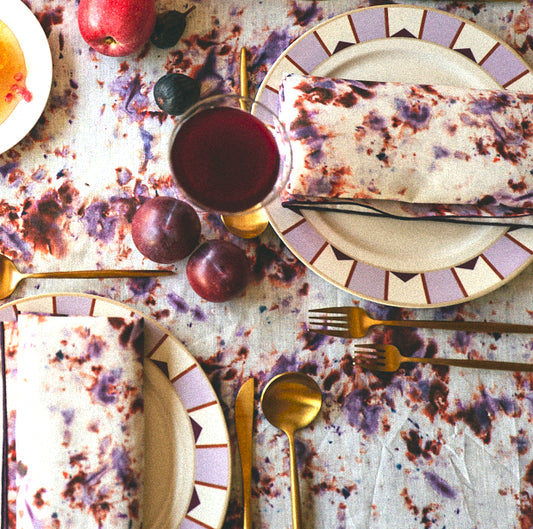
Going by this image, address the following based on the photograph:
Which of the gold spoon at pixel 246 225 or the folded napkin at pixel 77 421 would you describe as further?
the gold spoon at pixel 246 225

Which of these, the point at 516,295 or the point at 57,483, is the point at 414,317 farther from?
the point at 57,483

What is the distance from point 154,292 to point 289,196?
25cm

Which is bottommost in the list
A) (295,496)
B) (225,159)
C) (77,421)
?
(295,496)

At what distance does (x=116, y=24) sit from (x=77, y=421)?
0.54 metres

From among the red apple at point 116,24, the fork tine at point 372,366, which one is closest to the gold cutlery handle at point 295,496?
the fork tine at point 372,366

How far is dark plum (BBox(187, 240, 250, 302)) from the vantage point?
2.38ft

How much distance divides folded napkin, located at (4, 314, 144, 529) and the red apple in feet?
1.31

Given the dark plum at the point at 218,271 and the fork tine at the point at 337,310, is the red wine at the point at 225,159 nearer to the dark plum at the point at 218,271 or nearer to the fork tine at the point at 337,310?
the dark plum at the point at 218,271

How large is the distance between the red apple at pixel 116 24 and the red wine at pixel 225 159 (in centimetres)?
17

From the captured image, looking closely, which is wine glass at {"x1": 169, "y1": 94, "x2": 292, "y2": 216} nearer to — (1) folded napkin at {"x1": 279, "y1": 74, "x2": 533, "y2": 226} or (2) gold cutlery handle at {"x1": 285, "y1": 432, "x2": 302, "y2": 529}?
(1) folded napkin at {"x1": 279, "y1": 74, "x2": 533, "y2": 226}

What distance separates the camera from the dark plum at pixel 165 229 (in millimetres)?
713

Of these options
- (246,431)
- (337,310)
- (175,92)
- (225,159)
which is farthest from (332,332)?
(175,92)

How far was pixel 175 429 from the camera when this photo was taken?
28.6 inches

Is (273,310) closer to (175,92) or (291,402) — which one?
(291,402)
